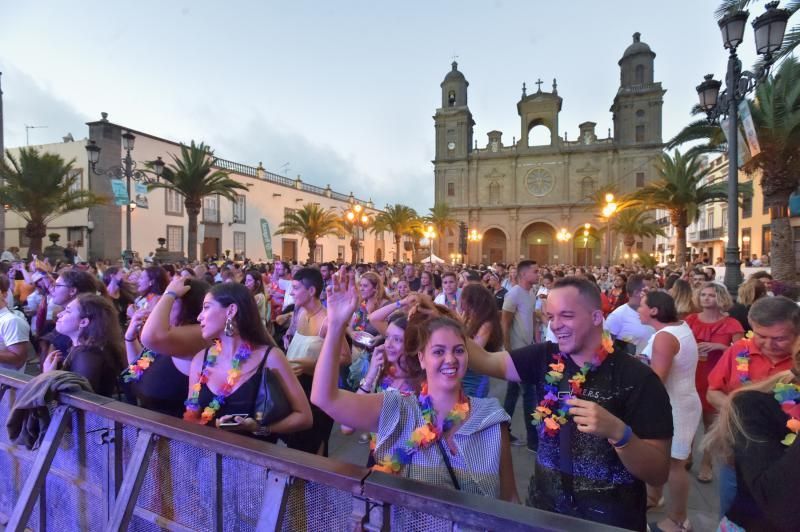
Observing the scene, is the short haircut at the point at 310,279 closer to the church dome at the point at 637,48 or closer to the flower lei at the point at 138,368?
the flower lei at the point at 138,368

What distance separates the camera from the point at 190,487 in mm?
1902

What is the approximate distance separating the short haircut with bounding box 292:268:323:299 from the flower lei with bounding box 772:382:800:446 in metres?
3.44

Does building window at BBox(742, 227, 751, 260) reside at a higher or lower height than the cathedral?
lower

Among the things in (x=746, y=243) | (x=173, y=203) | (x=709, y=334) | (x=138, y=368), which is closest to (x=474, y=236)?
(x=746, y=243)

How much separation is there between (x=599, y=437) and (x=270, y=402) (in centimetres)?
171

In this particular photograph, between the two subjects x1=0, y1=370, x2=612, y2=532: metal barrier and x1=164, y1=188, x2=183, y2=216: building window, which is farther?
x1=164, y1=188, x2=183, y2=216: building window

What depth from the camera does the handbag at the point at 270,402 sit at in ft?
8.16

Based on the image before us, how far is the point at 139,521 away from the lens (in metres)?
2.06

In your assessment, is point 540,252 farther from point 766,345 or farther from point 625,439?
point 625,439

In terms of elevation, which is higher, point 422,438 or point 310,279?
point 310,279

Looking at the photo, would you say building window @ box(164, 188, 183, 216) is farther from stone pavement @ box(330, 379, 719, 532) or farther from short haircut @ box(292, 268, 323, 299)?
stone pavement @ box(330, 379, 719, 532)

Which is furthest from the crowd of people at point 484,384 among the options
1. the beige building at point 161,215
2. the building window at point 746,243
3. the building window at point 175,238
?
the building window at point 746,243

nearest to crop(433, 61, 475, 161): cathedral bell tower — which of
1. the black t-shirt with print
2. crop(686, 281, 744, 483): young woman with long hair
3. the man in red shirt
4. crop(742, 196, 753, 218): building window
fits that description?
crop(742, 196, 753, 218): building window

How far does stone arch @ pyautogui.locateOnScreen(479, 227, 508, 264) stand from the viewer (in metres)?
52.1
